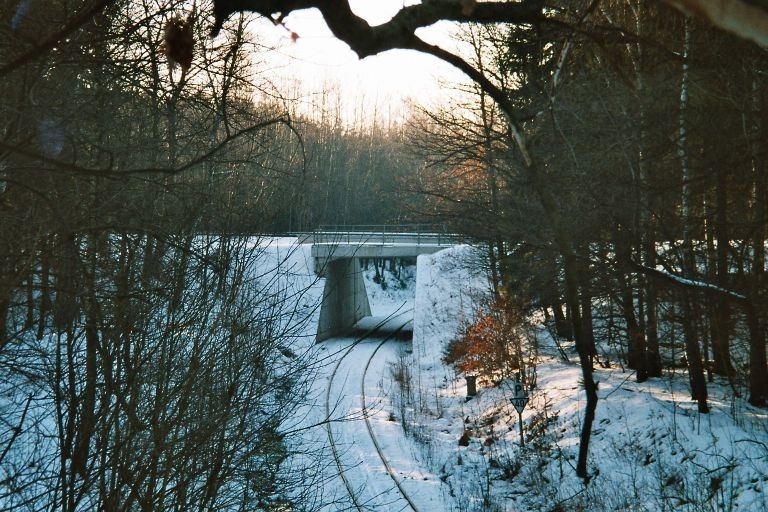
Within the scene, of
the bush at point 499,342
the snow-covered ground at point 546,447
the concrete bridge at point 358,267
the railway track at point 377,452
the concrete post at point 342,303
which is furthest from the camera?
the concrete bridge at point 358,267

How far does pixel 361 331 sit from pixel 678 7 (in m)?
36.2

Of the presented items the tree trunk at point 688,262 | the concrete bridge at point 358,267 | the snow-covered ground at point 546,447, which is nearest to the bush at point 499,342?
the snow-covered ground at point 546,447

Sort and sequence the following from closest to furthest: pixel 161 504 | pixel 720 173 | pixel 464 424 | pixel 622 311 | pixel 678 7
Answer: pixel 678 7 → pixel 161 504 → pixel 720 173 → pixel 622 311 → pixel 464 424

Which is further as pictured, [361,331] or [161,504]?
[361,331]

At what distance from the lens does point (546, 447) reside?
50.5 feet

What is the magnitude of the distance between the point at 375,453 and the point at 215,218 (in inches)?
352

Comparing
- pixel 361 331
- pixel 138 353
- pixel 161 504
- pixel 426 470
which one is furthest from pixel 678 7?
pixel 361 331

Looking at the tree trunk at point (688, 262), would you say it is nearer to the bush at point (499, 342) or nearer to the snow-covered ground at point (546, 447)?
the snow-covered ground at point (546, 447)

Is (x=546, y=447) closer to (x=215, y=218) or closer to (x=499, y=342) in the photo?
(x=499, y=342)

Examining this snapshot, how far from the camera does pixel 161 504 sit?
6574 mm

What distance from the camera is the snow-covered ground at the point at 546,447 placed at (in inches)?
440

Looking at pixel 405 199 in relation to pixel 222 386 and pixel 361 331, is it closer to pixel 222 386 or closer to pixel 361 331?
pixel 361 331

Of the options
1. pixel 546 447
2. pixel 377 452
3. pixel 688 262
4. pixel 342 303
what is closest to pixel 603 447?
pixel 546 447

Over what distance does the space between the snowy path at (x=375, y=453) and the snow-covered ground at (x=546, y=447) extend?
0.15 ft
